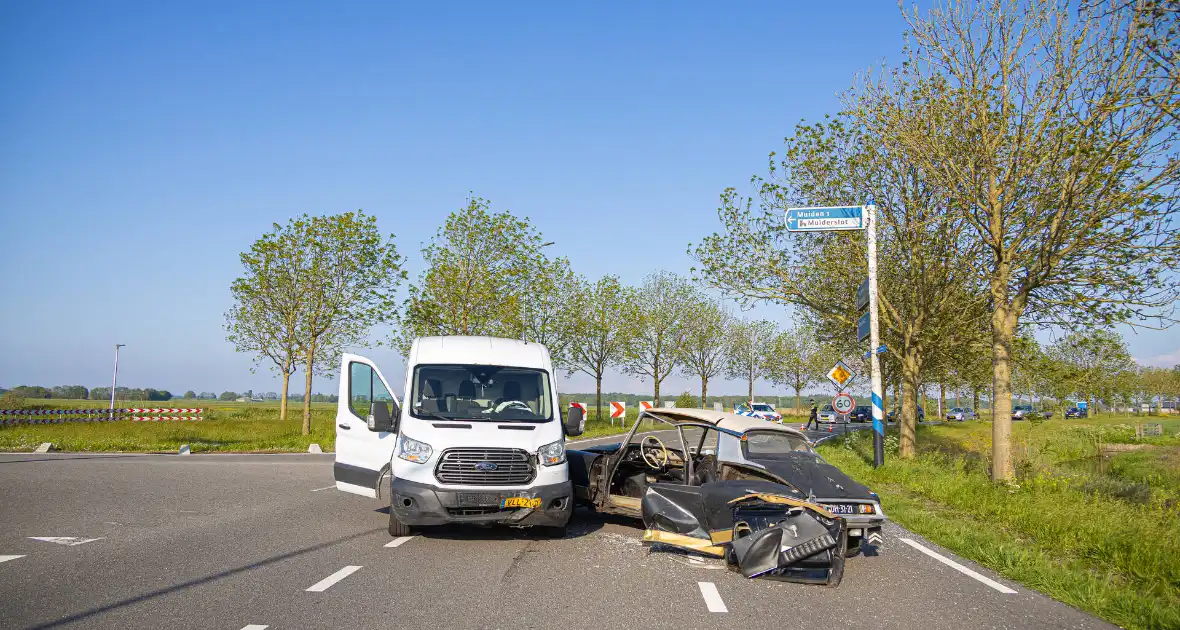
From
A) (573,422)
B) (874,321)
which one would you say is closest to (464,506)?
(573,422)

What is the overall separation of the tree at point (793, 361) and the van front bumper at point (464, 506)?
209ft

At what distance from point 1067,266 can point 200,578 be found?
1526 cm

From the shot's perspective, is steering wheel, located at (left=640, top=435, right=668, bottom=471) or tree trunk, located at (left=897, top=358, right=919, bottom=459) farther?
tree trunk, located at (left=897, top=358, right=919, bottom=459)

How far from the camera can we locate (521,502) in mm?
8867

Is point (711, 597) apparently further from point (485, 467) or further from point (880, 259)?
point (880, 259)

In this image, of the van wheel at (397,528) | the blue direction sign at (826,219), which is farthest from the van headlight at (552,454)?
the blue direction sign at (826,219)

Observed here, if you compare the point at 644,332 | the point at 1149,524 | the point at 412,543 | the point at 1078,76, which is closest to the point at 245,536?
the point at 412,543

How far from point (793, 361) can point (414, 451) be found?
66733 millimetres

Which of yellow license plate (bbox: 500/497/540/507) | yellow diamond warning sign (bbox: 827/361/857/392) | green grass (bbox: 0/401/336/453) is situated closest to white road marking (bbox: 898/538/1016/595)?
yellow license plate (bbox: 500/497/540/507)

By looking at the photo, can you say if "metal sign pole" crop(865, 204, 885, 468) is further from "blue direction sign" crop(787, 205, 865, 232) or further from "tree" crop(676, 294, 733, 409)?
"tree" crop(676, 294, 733, 409)

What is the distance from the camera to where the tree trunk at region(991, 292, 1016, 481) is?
599 inches

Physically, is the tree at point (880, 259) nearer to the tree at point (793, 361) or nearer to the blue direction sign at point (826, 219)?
the blue direction sign at point (826, 219)

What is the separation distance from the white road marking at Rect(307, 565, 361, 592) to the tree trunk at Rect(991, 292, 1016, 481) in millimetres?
12135

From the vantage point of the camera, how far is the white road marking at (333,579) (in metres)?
6.59
